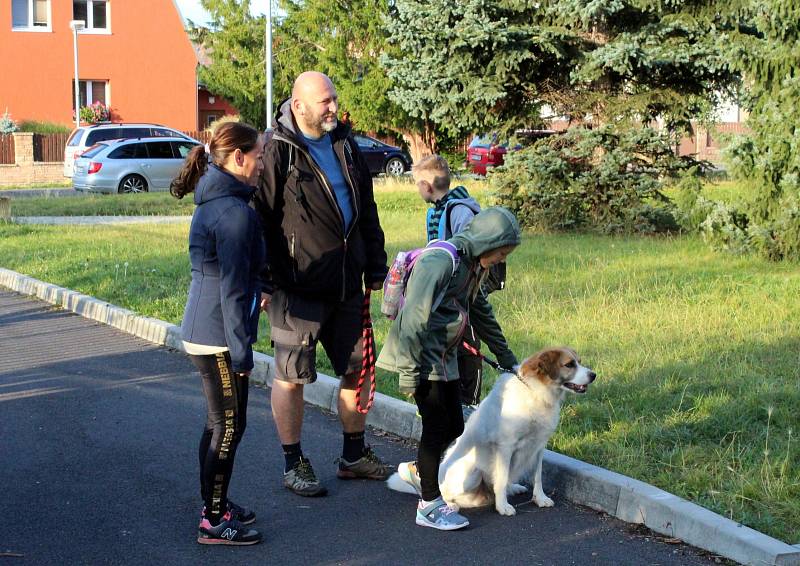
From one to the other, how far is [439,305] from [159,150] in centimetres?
2488

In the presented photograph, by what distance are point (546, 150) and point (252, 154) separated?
488 inches

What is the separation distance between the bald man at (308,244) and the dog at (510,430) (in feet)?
2.69

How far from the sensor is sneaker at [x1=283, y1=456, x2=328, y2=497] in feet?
18.4

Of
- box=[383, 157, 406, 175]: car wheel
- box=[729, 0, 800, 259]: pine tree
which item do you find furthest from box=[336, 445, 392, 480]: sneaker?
box=[383, 157, 406, 175]: car wheel

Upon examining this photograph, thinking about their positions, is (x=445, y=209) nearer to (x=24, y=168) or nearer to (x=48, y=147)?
(x=24, y=168)

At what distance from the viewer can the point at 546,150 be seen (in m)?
16.8

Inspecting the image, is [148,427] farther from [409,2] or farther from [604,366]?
[409,2]

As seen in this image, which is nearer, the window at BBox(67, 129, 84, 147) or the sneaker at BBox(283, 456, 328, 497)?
the sneaker at BBox(283, 456, 328, 497)

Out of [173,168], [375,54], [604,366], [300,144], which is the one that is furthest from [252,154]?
[375,54]

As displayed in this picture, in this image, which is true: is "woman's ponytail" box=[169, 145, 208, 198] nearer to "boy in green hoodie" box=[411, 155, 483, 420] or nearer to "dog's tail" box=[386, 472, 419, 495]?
"boy in green hoodie" box=[411, 155, 483, 420]

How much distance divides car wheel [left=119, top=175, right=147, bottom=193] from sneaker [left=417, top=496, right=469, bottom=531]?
2408cm

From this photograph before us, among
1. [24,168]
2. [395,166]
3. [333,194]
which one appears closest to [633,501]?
[333,194]

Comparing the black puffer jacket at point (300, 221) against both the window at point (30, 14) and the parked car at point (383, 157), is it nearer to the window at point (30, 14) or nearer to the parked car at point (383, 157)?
the parked car at point (383, 157)

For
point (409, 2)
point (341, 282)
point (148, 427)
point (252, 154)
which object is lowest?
point (148, 427)
